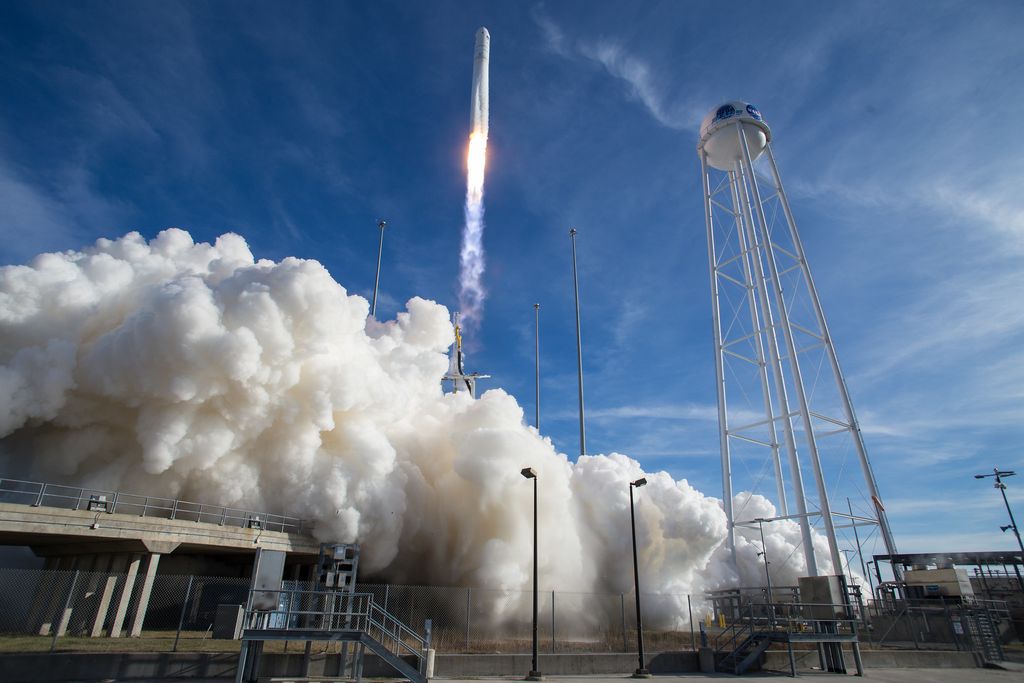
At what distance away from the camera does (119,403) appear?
33.0m

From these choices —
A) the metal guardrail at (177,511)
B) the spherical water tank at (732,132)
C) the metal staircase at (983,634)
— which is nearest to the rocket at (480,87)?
the spherical water tank at (732,132)

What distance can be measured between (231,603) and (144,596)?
5804mm

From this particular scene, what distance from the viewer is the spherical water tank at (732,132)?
41569 mm

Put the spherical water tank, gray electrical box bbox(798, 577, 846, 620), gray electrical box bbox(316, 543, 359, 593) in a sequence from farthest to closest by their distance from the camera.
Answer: the spherical water tank < gray electrical box bbox(798, 577, 846, 620) < gray electrical box bbox(316, 543, 359, 593)

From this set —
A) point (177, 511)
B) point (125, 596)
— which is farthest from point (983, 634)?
point (177, 511)

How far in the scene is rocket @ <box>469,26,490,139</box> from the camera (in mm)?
44781

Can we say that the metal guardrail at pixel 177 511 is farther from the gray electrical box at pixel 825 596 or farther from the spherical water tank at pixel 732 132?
the spherical water tank at pixel 732 132

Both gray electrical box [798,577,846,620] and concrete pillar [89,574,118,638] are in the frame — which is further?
gray electrical box [798,577,846,620]

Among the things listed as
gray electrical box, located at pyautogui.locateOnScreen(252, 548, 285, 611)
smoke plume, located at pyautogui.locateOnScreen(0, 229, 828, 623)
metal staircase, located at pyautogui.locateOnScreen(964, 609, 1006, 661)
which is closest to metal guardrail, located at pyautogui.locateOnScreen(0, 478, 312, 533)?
smoke plume, located at pyautogui.locateOnScreen(0, 229, 828, 623)

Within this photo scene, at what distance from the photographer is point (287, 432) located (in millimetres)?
35094

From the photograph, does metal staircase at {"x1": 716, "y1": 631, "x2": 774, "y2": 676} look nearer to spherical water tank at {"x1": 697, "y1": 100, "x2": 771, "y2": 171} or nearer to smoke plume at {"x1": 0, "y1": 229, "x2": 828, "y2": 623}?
smoke plume at {"x1": 0, "y1": 229, "x2": 828, "y2": 623}

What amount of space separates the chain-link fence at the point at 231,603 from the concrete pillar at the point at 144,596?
47 mm

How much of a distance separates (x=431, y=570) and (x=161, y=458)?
18.1 m

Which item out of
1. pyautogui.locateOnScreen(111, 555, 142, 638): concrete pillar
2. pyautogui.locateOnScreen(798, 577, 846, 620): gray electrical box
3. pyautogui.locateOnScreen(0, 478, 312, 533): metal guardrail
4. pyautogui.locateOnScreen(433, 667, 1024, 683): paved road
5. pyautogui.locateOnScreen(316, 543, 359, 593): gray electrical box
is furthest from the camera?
pyautogui.locateOnScreen(0, 478, 312, 533): metal guardrail
